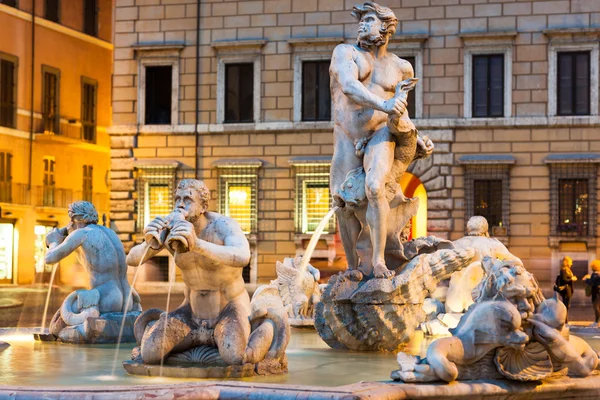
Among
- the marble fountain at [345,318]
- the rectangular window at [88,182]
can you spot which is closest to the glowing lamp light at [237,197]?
the rectangular window at [88,182]

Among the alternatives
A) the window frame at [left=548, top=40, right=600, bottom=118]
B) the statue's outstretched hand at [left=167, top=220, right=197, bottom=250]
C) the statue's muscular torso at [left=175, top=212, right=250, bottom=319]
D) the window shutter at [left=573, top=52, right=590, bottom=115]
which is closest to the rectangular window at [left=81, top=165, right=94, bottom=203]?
the window frame at [left=548, top=40, right=600, bottom=118]

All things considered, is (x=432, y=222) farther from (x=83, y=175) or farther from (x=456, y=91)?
(x=83, y=175)

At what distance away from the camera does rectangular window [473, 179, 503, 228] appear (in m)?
32.9

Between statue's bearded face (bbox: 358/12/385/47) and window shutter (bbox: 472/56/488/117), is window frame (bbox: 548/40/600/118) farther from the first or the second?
statue's bearded face (bbox: 358/12/385/47)

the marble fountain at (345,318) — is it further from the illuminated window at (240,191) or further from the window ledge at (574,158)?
the illuminated window at (240,191)

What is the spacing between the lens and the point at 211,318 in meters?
7.94

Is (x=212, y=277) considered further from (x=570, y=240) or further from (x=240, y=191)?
(x=240, y=191)

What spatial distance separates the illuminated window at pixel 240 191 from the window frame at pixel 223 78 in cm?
125

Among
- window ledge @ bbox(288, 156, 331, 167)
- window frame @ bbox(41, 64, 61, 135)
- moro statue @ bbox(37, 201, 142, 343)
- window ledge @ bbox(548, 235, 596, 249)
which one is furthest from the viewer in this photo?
window frame @ bbox(41, 64, 61, 135)

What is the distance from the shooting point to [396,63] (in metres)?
9.95

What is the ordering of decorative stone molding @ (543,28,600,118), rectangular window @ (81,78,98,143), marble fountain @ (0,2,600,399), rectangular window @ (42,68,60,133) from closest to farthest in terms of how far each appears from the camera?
marble fountain @ (0,2,600,399), decorative stone molding @ (543,28,600,118), rectangular window @ (42,68,60,133), rectangular window @ (81,78,98,143)

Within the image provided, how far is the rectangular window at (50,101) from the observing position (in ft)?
135

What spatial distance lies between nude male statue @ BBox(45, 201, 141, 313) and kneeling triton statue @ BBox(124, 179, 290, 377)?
2.88 m

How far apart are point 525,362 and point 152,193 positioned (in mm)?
29347
